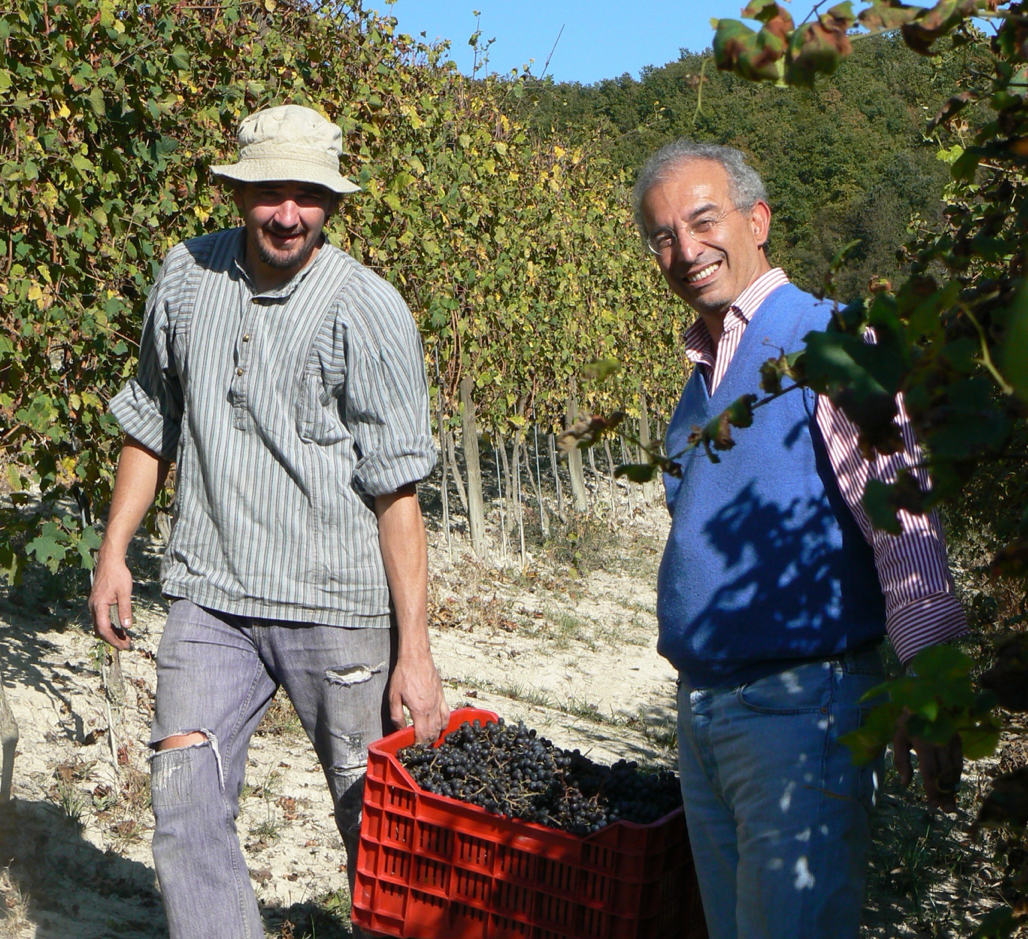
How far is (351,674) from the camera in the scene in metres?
2.49

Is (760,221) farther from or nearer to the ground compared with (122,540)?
farther from the ground

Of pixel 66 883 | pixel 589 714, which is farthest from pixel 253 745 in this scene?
pixel 589 714

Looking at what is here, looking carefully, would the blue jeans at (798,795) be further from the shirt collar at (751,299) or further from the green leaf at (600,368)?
the green leaf at (600,368)

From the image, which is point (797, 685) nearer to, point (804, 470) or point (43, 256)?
point (804, 470)

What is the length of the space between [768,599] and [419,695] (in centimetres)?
86

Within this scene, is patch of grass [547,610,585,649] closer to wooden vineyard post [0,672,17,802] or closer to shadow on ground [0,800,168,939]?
shadow on ground [0,800,168,939]

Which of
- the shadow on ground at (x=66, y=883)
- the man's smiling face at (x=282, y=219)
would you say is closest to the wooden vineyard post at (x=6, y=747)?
the shadow on ground at (x=66, y=883)

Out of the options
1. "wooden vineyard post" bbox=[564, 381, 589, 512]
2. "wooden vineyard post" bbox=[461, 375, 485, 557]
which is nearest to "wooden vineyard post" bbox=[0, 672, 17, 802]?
"wooden vineyard post" bbox=[461, 375, 485, 557]

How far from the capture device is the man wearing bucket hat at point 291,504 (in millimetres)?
2432

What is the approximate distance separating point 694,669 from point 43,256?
10.0ft

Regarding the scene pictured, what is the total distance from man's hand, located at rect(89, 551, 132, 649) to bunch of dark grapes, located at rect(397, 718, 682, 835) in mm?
655

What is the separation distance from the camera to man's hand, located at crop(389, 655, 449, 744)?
8.12ft

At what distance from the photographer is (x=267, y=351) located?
247 centimetres

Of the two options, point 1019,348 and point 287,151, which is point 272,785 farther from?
point 1019,348
